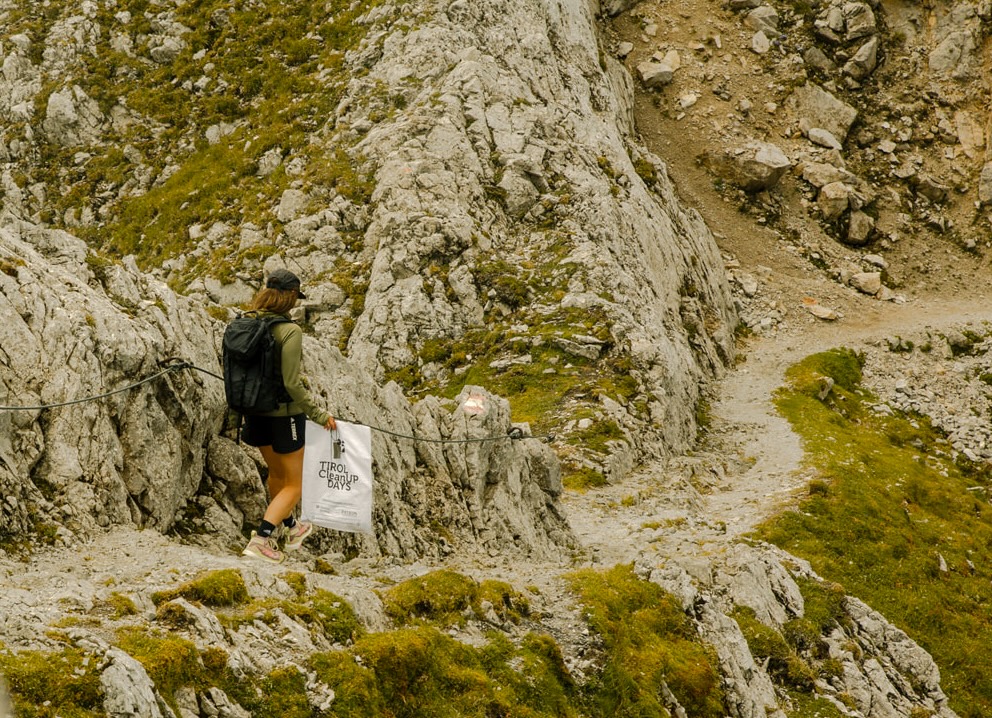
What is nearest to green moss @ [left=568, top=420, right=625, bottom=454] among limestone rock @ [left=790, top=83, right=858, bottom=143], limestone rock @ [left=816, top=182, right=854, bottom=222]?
limestone rock @ [left=816, top=182, right=854, bottom=222]

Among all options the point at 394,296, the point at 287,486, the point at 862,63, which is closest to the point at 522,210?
the point at 394,296

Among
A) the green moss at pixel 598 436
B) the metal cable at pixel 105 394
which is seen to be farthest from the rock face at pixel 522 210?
the metal cable at pixel 105 394

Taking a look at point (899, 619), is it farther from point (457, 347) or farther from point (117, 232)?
point (117, 232)

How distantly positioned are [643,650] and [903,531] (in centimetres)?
2053

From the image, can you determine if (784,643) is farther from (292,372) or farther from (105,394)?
(105,394)

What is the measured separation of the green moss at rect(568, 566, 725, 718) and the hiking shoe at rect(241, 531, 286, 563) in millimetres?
5398

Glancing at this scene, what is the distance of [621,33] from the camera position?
76.4 metres

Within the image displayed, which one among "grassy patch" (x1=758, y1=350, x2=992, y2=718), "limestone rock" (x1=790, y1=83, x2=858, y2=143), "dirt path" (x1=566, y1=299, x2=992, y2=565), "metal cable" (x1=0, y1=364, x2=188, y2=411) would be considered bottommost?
"grassy patch" (x1=758, y1=350, x2=992, y2=718)

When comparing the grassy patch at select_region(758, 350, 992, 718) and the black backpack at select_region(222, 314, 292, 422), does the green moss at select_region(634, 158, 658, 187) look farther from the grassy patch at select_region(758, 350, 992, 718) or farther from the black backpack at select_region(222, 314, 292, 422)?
the black backpack at select_region(222, 314, 292, 422)

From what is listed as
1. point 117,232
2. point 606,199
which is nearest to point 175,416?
point 606,199

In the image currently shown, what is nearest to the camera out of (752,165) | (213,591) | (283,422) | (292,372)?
(213,591)

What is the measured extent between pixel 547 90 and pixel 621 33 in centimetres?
2896

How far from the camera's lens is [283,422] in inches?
558

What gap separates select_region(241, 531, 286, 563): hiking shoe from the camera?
1405 cm
